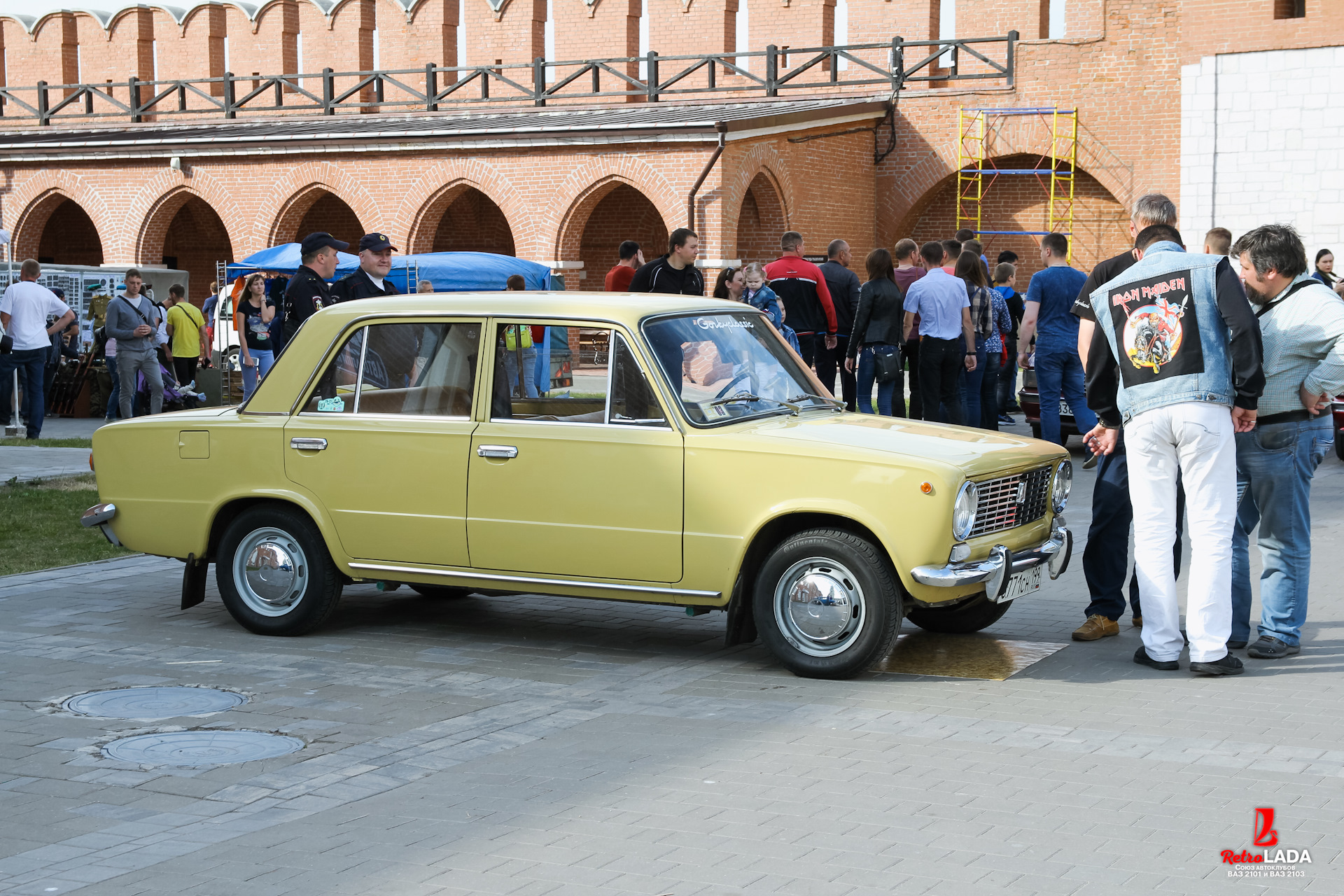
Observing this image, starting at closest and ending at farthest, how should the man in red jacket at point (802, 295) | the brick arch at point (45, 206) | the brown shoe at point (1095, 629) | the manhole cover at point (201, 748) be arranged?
the manhole cover at point (201, 748) < the brown shoe at point (1095, 629) < the man in red jacket at point (802, 295) < the brick arch at point (45, 206)

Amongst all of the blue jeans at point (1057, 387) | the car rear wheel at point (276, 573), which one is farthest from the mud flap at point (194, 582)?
the blue jeans at point (1057, 387)

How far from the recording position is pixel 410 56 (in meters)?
36.6

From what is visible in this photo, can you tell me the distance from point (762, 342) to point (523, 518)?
4.96ft

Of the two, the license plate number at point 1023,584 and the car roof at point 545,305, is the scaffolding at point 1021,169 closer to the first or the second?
the car roof at point 545,305

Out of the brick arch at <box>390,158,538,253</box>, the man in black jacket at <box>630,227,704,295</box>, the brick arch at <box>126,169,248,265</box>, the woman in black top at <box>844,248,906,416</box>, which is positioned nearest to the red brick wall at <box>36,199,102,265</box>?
the brick arch at <box>126,169,248,265</box>

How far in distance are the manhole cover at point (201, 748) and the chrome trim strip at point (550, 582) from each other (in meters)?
1.60

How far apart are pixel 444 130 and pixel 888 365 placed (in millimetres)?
19130

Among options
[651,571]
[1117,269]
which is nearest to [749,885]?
[651,571]

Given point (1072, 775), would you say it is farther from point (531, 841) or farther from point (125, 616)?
point (125, 616)

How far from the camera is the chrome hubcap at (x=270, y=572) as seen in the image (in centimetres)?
789

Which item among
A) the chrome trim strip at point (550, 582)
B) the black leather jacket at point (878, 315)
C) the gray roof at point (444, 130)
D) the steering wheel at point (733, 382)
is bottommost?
the chrome trim strip at point (550, 582)

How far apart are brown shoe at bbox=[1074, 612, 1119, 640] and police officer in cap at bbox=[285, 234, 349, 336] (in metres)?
5.27

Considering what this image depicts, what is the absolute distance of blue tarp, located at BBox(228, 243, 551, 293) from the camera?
909 inches

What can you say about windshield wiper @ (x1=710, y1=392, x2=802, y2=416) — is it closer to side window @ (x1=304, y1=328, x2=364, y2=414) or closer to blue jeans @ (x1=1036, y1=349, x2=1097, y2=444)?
side window @ (x1=304, y1=328, x2=364, y2=414)
